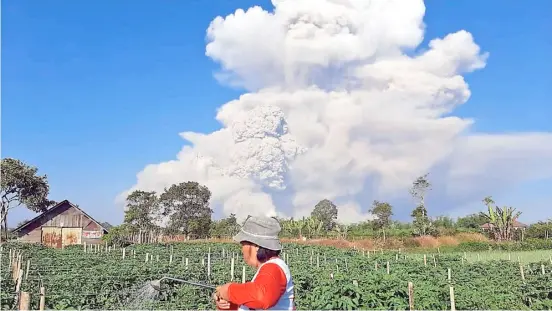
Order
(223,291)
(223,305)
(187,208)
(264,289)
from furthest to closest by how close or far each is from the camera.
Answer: (187,208) < (223,305) < (223,291) < (264,289)

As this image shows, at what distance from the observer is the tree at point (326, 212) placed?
169 ft

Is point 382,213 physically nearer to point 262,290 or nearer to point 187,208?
point 187,208

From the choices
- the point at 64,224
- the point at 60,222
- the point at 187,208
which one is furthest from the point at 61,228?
the point at 187,208

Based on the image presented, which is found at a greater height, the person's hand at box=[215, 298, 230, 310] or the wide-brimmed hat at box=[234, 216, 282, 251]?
the wide-brimmed hat at box=[234, 216, 282, 251]

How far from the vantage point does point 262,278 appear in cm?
246

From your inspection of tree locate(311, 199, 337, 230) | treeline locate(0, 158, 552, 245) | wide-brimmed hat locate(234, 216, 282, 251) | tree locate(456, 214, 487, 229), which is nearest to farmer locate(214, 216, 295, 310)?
wide-brimmed hat locate(234, 216, 282, 251)

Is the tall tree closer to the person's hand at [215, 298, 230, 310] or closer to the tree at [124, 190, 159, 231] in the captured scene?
the tree at [124, 190, 159, 231]

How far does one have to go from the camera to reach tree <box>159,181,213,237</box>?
4330 cm

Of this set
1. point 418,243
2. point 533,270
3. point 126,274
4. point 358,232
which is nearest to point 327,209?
point 358,232

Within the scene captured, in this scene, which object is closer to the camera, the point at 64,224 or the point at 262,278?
the point at 262,278

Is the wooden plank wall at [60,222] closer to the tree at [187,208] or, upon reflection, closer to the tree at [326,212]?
the tree at [187,208]

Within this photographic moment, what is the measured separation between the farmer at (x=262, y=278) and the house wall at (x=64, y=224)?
33644 millimetres

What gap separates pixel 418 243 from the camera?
33688 millimetres

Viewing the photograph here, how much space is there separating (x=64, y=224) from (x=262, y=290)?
34.7 metres
